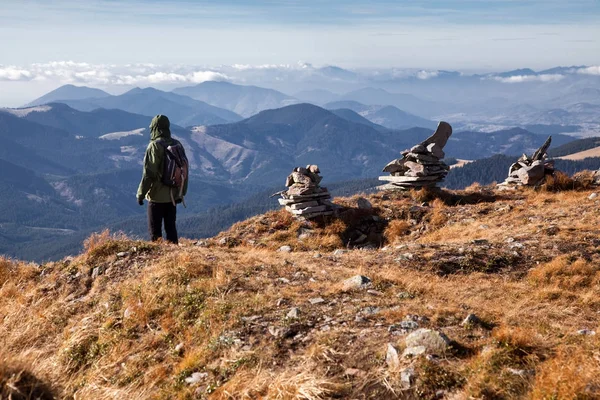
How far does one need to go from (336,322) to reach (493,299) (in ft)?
12.7

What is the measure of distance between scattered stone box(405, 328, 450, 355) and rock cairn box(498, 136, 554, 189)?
19.1 m

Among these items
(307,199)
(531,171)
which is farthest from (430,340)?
(531,171)

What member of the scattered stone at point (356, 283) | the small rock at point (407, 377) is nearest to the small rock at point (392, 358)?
the small rock at point (407, 377)

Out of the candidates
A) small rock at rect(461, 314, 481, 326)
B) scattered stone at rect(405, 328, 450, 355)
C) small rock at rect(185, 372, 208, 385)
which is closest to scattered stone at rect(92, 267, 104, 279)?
small rock at rect(185, 372, 208, 385)

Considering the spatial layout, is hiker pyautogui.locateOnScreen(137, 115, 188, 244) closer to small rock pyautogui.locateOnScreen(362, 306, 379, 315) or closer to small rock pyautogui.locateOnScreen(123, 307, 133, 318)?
small rock pyautogui.locateOnScreen(123, 307, 133, 318)

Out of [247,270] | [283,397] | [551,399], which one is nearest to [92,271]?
[247,270]

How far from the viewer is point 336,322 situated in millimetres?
7996

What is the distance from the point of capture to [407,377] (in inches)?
242

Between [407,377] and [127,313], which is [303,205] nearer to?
[127,313]

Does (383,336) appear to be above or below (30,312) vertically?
above

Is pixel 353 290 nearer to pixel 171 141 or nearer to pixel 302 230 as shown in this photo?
pixel 171 141

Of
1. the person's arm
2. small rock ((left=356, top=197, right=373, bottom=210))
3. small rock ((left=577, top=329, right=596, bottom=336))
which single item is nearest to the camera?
small rock ((left=577, top=329, right=596, bottom=336))

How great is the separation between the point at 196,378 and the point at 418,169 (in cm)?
1875

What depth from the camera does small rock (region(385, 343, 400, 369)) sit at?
644 centimetres
